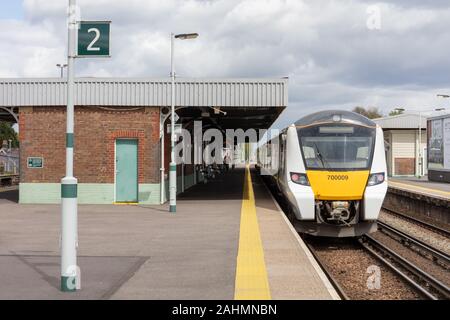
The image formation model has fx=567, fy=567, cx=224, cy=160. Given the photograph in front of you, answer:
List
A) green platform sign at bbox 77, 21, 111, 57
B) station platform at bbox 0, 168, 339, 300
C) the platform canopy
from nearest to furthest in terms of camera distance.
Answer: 1. station platform at bbox 0, 168, 339, 300
2. green platform sign at bbox 77, 21, 111, 57
3. the platform canopy

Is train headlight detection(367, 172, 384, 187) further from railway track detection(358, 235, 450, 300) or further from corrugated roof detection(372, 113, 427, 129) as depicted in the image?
corrugated roof detection(372, 113, 427, 129)

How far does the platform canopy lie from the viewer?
1778 cm

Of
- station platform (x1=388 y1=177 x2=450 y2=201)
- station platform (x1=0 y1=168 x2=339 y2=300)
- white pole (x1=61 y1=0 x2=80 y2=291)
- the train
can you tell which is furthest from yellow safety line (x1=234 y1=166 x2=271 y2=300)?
station platform (x1=388 y1=177 x2=450 y2=201)

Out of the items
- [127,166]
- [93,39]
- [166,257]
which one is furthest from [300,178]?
[127,166]

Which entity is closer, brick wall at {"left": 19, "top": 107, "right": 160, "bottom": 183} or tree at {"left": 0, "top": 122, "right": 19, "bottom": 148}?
brick wall at {"left": 19, "top": 107, "right": 160, "bottom": 183}

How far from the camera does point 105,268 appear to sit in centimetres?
786

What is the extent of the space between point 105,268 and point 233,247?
2.63m

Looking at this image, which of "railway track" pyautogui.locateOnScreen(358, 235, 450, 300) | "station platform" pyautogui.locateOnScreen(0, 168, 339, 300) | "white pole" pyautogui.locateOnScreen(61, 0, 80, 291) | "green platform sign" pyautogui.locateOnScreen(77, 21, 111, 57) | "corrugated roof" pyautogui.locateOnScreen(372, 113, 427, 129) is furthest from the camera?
"corrugated roof" pyautogui.locateOnScreen(372, 113, 427, 129)

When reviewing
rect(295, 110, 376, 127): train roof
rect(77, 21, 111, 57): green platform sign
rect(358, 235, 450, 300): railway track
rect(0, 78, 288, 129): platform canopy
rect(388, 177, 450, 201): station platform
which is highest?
rect(0, 78, 288, 129): platform canopy

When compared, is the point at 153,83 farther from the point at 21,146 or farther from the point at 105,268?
the point at 105,268

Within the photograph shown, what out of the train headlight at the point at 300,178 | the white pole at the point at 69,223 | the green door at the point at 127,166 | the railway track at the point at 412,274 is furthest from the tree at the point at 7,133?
the white pole at the point at 69,223

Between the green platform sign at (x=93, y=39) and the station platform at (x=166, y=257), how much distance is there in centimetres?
279

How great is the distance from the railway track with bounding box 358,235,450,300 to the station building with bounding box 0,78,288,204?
706 centimetres

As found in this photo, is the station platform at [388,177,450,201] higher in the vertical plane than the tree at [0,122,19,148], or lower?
lower
